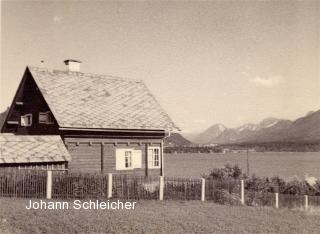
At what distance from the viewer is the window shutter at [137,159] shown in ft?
80.0

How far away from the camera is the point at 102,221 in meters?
12.8

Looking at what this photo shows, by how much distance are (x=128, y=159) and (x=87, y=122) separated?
3491 mm

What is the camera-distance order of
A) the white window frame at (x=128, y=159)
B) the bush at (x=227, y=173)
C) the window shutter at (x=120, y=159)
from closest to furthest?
the window shutter at (x=120, y=159), the white window frame at (x=128, y=159), the bush at (x=227, y=173)

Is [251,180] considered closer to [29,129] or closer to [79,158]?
[79,158]

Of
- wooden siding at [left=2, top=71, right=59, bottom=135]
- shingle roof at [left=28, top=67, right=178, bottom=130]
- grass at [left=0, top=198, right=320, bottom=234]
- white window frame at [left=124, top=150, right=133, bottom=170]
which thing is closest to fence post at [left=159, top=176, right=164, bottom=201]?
grass at [left=0, top=198, right=320, bottom=234]

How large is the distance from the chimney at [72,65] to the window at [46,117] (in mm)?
4455

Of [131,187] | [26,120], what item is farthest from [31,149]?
[26,120]

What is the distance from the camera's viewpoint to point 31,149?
64.8 feet

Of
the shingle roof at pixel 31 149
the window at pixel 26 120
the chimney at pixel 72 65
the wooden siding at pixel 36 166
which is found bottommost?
the wooden siding at pixel 36 166

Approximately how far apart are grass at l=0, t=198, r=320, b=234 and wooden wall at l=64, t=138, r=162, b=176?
6.21 meters

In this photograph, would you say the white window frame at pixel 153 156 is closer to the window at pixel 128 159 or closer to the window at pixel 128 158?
the window at pixel 128 159

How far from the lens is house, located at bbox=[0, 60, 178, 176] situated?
2186cm

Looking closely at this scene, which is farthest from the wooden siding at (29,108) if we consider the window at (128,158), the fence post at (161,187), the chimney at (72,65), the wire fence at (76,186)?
the fence post at (161,187)

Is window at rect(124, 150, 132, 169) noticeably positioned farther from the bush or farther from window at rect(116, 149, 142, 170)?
the bush
